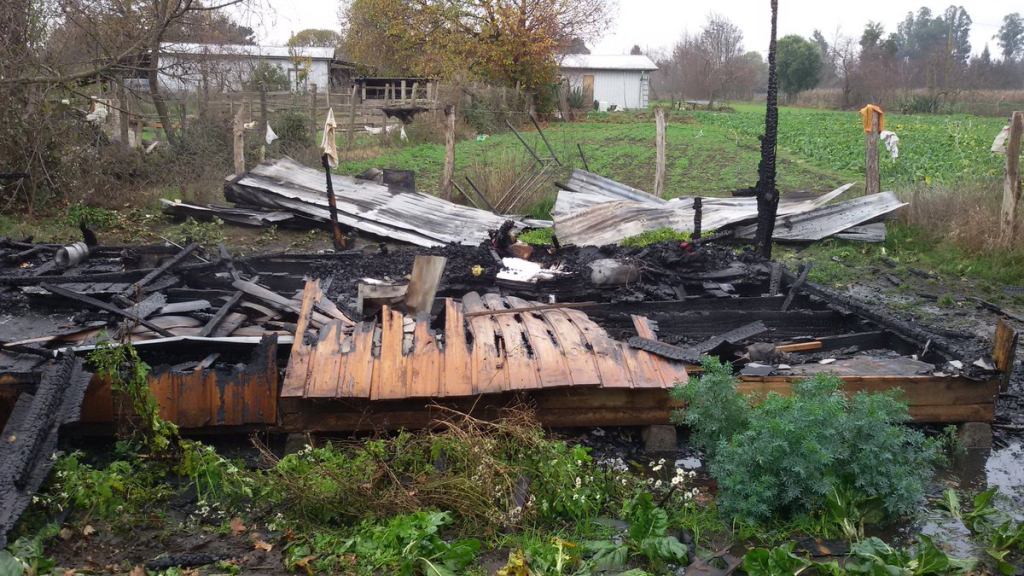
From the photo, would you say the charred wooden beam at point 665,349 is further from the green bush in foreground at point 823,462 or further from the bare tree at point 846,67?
the bare tree at point 846,67

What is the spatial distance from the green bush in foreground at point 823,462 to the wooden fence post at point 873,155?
10.4 meters

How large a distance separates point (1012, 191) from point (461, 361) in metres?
8.92

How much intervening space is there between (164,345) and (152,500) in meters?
1.44

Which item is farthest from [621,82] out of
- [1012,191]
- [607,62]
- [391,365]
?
[391,365]

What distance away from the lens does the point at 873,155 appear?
43.8ft

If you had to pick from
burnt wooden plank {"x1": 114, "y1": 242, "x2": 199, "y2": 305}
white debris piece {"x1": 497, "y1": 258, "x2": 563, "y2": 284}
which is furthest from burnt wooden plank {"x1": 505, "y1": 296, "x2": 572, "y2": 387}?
burnt wooden plank {"x1": 114, "y1": 242, "x2": 199, "y2": 305}

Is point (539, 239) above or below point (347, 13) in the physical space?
below

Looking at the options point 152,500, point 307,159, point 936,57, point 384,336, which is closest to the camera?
point 152,500

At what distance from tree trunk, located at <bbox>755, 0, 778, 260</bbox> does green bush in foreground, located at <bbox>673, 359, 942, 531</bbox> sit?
4614 mm

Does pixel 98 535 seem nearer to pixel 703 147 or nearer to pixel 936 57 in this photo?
pixel 703 147

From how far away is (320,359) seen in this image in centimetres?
537

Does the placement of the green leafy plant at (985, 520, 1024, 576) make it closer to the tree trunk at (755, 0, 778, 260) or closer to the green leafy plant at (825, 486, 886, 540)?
the green leafy plant at (825, 486, 886, 540)

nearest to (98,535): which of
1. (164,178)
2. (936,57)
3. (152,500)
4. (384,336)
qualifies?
(152,500)

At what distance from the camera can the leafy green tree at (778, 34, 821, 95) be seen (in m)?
53.1
